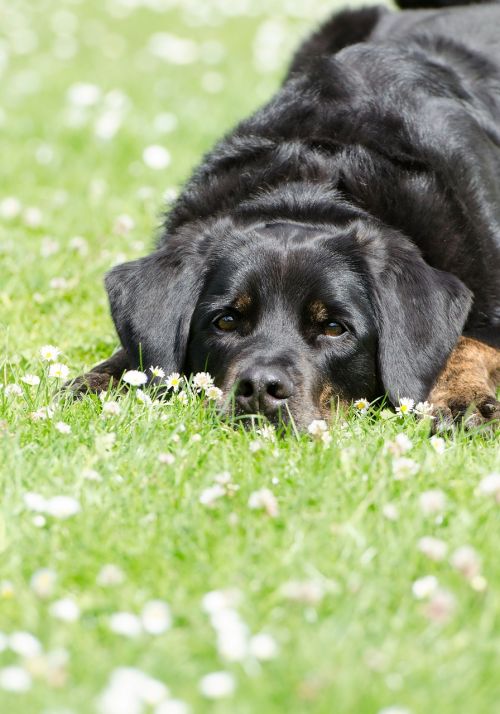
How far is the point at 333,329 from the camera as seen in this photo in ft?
13.0

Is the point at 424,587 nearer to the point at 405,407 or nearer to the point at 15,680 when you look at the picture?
the point at 15,680

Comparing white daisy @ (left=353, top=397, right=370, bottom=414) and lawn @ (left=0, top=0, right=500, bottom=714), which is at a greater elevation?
lawn @ (left=0, top=0, right=500, bottom=714)

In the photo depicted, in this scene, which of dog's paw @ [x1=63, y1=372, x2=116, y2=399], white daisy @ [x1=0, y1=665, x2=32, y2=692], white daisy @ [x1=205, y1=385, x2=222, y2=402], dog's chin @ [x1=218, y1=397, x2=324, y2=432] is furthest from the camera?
dog's paw @ [x1=63, y1=372, x2=116, y2=399]

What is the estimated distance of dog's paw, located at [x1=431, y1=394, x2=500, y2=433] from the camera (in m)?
3.82

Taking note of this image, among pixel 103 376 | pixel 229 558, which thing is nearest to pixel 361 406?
pixel 103 376

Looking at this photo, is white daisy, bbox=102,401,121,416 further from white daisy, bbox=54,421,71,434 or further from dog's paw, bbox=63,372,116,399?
dog's paw, bbox=63,372,116,399

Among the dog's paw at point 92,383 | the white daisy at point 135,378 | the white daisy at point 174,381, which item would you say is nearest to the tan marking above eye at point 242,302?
the white daisy at point 174,381

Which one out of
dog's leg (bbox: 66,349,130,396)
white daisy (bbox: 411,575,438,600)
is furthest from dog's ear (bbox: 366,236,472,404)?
white daisy (bbox: 411,575,438,600)

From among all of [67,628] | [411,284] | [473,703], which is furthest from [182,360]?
[473,703]

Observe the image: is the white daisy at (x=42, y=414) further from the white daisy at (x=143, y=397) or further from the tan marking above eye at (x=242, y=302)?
the tan marking above eye at (x=242, y=302)

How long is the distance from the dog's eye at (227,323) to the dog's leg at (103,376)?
0.42 metres

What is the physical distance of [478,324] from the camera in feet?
14.6

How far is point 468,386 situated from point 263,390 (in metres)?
0.93

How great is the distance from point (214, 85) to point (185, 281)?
7.27 metres
